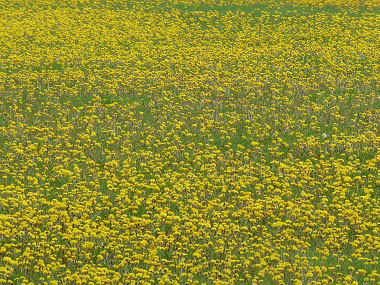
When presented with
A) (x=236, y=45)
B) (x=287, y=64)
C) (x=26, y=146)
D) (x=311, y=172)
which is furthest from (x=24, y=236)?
(x=236, y=45)

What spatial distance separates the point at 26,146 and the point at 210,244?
5.35m

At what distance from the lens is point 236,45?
22.5m

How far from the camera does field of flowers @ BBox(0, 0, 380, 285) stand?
34.9 ft

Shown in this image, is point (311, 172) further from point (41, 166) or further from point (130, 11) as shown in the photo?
point (130, 11)

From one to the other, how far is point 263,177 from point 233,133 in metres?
2.29

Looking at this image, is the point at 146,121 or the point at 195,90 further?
the point at 195,90

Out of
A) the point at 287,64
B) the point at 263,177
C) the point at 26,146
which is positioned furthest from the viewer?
the point at 287,64

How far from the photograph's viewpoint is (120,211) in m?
11.7

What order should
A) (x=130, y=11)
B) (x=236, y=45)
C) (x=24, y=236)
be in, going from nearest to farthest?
1. (x=24, y=236)
2. (x=236, y=45)
3. (x=130, y=11)

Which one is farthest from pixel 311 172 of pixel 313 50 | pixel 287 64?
pixel 313 50

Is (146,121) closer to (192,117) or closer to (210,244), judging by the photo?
(192,117)

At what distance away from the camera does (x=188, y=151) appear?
48.8ft

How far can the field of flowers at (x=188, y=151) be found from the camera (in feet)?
34.9

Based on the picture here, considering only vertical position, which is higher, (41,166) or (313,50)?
(313,50)
